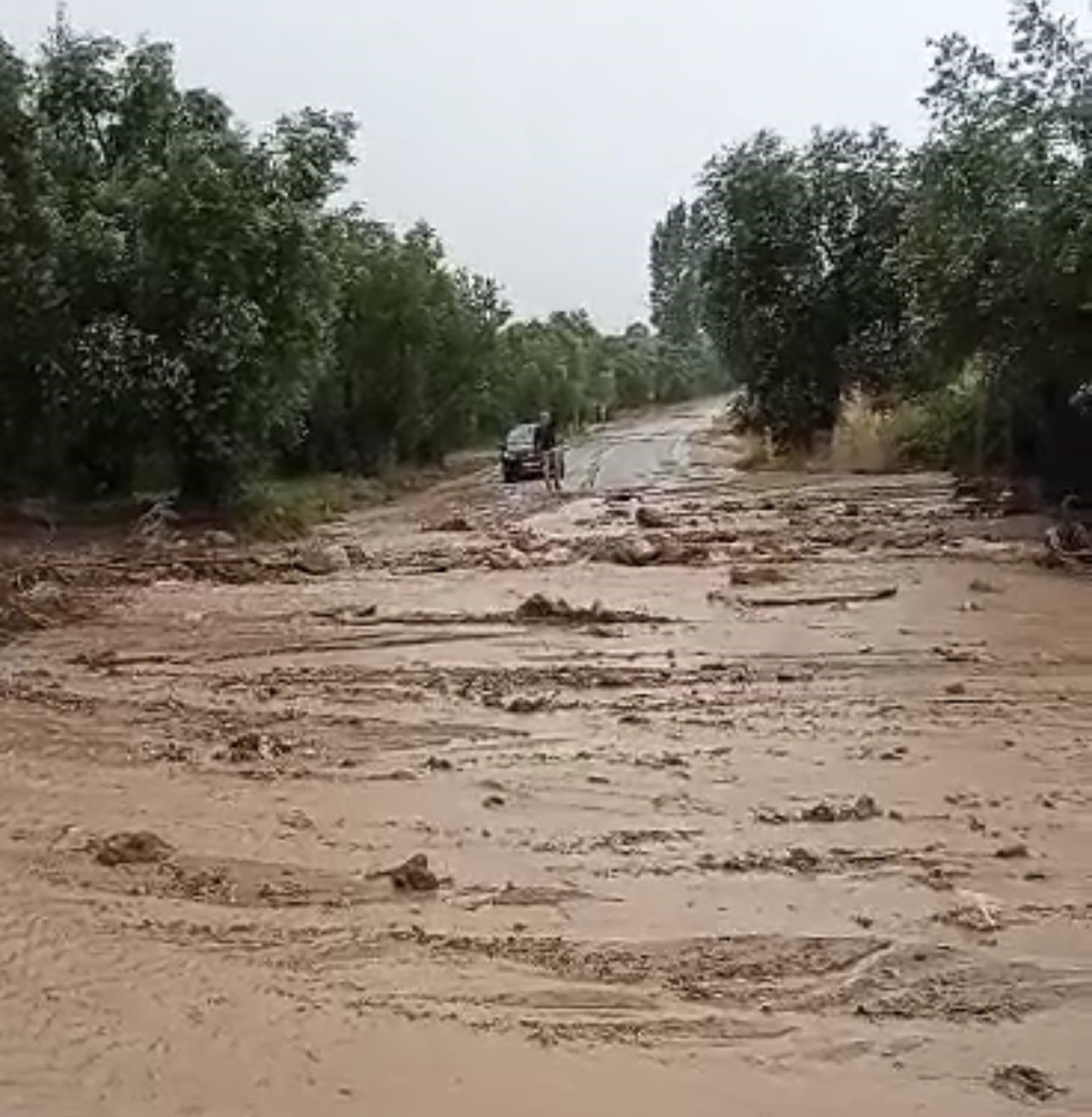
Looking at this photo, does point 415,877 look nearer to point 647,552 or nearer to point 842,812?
point 842,812

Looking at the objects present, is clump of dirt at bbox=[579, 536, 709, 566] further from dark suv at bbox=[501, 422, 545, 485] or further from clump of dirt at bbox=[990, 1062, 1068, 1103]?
dark suv at bbox=[501, 422, 545, 485]

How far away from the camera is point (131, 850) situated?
7.31m

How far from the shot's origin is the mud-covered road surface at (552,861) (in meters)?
5.00

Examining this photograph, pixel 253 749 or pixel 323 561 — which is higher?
pixel 323 561

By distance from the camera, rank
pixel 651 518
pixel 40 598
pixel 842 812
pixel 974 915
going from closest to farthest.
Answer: pixel 974 915
pixel 842 812
pixel 40 598
pixel 651 518

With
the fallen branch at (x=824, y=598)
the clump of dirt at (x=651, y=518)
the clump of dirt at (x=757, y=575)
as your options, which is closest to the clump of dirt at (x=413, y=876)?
the fallen branch at (x=824, y=598)

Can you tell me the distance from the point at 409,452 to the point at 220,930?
124 feet

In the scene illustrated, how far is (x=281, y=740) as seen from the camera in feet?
32.0

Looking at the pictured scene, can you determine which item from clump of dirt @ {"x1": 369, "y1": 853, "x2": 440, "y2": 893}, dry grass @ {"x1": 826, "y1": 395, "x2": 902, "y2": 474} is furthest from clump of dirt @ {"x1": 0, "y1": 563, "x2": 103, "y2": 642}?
dry grass @ {"x1": 826, "y1": 395, "x2": 902, "y2": 474}

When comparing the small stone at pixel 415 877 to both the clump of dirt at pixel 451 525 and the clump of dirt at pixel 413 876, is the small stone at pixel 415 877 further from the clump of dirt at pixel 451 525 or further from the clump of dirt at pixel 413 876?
the clump of dirt at pixel 451 525

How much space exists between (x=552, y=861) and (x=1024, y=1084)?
2705mm

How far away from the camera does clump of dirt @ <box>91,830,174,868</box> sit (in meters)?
7.21

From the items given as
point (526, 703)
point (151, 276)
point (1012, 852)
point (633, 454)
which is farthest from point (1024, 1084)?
point (633, 454)

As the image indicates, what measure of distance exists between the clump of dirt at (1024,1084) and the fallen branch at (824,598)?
10494 mm
